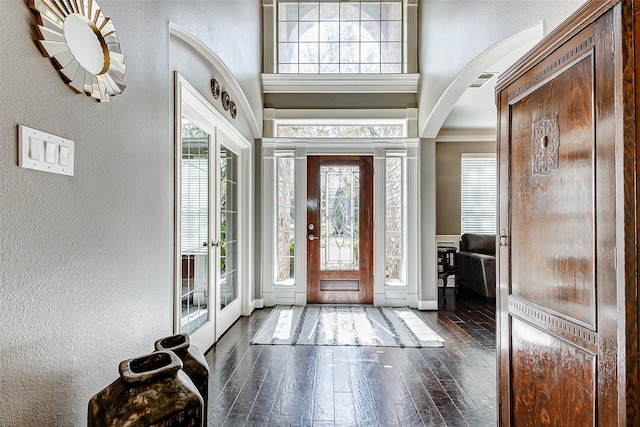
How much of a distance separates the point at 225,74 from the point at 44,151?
88.0 inches

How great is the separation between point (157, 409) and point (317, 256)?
3.59 meters

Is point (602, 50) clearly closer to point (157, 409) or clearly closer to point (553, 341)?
point (553, 341)

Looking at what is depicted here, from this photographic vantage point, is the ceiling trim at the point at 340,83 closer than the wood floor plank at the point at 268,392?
No

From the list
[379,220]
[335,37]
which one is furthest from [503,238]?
[335,37]

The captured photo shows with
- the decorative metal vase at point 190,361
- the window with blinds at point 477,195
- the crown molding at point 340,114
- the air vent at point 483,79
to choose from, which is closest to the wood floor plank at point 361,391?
the decorative metal vase at point 190,361

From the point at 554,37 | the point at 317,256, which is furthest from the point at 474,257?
the point at 554,37

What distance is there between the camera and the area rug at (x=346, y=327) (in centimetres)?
322

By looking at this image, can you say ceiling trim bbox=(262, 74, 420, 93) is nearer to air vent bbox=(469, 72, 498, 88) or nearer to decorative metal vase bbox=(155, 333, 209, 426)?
air vent bbox=(469, 72, 498, 88)

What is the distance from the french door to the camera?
2.51 m

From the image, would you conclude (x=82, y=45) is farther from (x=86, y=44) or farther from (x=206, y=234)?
(x=206, y=234)

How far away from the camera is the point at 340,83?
14.7 ft

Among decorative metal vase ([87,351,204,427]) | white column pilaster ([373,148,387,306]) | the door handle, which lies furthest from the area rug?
decorative metal vase ([87,351,204,427])

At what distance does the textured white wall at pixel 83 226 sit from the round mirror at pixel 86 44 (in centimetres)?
12

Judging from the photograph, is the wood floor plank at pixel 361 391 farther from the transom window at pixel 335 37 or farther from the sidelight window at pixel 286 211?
the transom window at pixel 335 37
